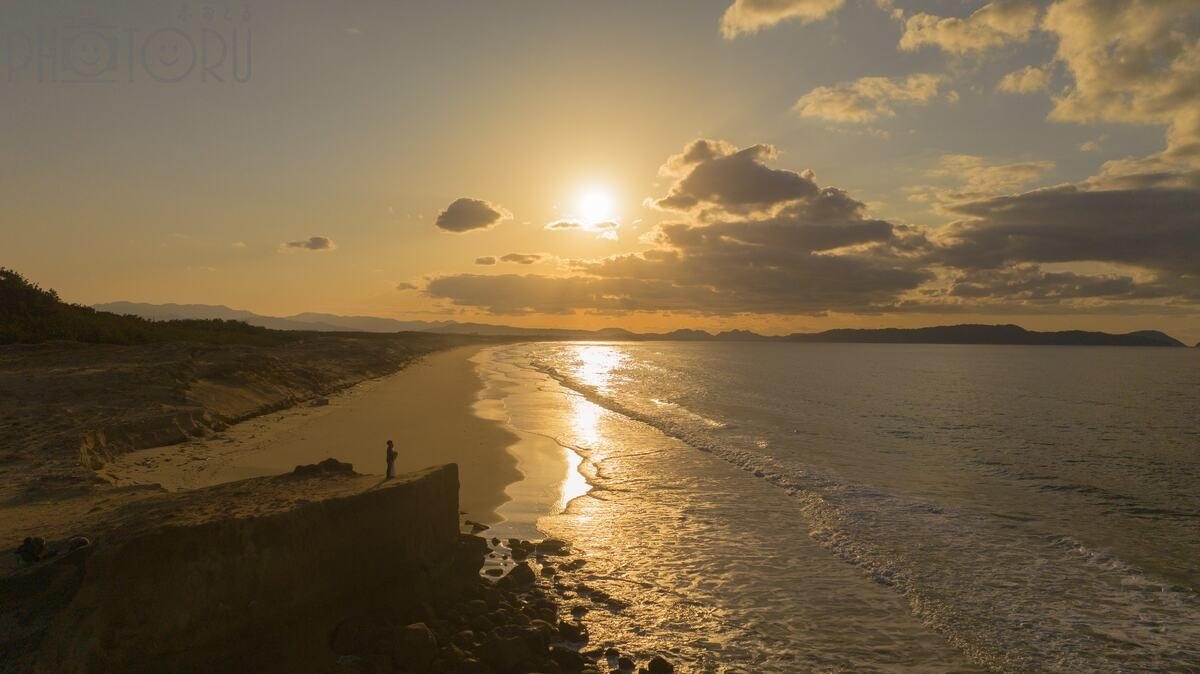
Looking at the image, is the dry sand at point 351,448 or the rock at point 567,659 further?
the dry sand at point 351,448

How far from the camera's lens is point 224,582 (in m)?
6.91

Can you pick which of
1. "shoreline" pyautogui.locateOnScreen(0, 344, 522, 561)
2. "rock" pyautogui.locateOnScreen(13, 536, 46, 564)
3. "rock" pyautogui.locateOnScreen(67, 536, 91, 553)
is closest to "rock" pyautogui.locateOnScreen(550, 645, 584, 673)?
"rock" pyautogui.locateOnScreen(67, 536, 91, 553)

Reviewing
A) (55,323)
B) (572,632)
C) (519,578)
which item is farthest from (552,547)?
(55,323)

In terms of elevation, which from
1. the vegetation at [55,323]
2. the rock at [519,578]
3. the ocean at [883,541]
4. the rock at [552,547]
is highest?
the vegetation at [55,323]

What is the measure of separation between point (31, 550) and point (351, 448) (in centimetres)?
1345

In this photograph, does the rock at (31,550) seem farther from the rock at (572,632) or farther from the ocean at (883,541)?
the ocean at (883,541)

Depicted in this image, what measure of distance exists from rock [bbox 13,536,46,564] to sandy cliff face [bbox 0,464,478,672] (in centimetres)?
34

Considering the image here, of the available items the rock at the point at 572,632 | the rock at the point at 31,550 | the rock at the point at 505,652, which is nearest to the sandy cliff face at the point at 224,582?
the rock at the point at 31,550

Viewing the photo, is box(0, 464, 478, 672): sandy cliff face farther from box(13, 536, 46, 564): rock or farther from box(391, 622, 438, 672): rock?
box(391, 622, 438, 672): rock

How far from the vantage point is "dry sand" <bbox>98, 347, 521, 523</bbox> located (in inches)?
616

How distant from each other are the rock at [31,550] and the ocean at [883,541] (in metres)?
7.03

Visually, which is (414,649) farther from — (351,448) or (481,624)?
(351,448)

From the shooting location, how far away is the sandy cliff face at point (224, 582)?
6.25m

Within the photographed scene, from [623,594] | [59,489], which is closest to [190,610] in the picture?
[623,594]
